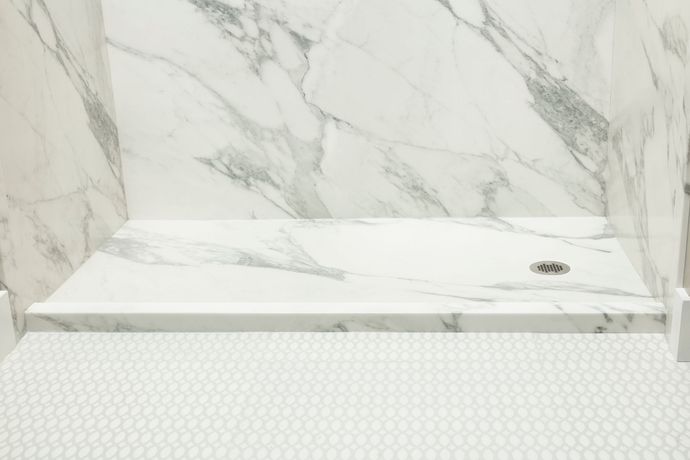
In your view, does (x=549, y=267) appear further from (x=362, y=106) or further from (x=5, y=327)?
(x=5, y=327)

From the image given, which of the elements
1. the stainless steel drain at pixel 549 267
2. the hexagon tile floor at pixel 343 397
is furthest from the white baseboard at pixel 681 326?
the stainless steel drain at pixel 549 267

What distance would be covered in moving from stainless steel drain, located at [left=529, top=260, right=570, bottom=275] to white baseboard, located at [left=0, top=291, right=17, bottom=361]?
43.8 inches

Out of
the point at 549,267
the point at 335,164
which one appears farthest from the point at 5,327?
the point at 549,267

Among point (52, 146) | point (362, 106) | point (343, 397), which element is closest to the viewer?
point (343, 397)

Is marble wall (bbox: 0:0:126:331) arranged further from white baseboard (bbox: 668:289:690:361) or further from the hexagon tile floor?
white baseboard (bbox: 668:289:690:361)

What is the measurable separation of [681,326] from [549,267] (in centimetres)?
39

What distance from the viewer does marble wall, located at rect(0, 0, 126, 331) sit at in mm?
1557

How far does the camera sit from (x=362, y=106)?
1986 millimetres

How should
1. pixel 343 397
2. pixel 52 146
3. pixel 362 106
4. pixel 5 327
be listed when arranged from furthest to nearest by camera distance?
1. pixel 362 106
2. pixel 52 146
3. pixel 5 327
4. pixel 343 397

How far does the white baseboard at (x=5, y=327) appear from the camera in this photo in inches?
59.9

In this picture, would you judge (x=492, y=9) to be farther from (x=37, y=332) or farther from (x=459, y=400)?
(x=37, y=332)

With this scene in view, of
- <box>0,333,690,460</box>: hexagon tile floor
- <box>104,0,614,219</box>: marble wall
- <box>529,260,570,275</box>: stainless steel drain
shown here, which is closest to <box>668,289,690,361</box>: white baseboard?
<box>0,333,690,460</box>: hexagon tile floor

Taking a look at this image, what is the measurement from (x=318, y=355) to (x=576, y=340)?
501mm

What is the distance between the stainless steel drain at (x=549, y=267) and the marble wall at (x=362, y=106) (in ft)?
0.93
